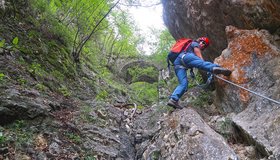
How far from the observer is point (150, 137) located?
6.57 metres

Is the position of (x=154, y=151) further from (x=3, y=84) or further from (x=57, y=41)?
(x=57, y=41)

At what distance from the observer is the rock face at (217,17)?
18.3ft

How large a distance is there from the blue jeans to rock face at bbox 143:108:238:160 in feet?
1.46

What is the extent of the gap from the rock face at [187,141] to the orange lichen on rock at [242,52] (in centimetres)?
120

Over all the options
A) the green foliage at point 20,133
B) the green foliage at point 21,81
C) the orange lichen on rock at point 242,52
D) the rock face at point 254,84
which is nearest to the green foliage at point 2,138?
the green foliage at point 20,133

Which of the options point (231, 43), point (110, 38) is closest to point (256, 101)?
point (231, 43)

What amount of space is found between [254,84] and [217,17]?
7.37 feet

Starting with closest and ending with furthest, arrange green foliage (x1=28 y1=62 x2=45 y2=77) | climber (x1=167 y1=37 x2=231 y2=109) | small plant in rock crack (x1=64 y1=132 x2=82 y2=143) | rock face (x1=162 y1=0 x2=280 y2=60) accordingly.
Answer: small plant in rock crack (x1=64 y1=132 x2=82 y2=143) < rock face (x1=162 y1=0 x2=280 y2=60) < climber (x1=167 y1=37 x2=231 y2=109) < green foliage (x1=28 y1=62 x2=45 y2=77)

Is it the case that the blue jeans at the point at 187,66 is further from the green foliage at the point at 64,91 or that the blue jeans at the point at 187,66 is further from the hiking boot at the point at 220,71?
the green foliage at the point at 64,91

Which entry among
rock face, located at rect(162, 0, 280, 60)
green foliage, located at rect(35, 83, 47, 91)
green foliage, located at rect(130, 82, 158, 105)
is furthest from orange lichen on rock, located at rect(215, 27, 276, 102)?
green foliage, located at rect(130, 82, 158, 105)

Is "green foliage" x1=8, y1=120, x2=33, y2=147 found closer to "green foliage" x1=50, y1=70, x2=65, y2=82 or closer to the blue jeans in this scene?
the blue jeans

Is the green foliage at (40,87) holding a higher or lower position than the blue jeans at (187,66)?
higher

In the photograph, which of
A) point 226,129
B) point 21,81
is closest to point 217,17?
point 226,129

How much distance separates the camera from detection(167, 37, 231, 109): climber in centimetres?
583
